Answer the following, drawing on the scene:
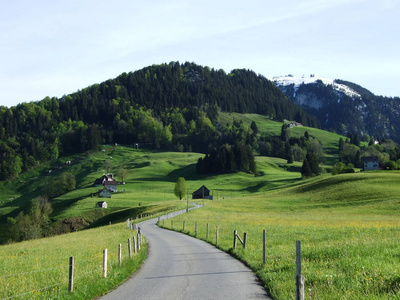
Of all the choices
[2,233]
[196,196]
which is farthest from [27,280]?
[196,196]

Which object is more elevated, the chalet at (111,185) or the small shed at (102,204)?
the chalet at (111,185)

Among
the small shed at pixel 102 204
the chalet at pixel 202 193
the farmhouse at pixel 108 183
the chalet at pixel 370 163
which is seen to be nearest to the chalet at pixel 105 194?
the small shed at pixel 102 204

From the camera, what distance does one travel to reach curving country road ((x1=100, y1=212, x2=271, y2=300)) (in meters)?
14.6

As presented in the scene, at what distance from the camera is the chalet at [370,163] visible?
183 m

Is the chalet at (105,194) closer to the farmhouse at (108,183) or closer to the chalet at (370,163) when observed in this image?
the farmhouse at (108,183)

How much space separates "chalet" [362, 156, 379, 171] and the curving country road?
171193 millimetres

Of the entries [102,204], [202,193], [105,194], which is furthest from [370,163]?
[102,204]

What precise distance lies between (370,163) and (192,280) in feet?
592

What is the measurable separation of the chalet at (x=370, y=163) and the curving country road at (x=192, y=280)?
171193 millimetres

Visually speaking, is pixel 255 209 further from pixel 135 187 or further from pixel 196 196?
pixel 135 187

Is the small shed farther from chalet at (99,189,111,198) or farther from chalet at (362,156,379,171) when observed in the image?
chalet at (362,156,379,171)

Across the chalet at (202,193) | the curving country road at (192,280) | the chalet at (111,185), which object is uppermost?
the curving country road at (192,280)

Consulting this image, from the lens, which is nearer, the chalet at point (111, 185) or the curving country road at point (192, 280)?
the curving country road at point (192, 280)

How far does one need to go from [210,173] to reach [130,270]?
582 ft
